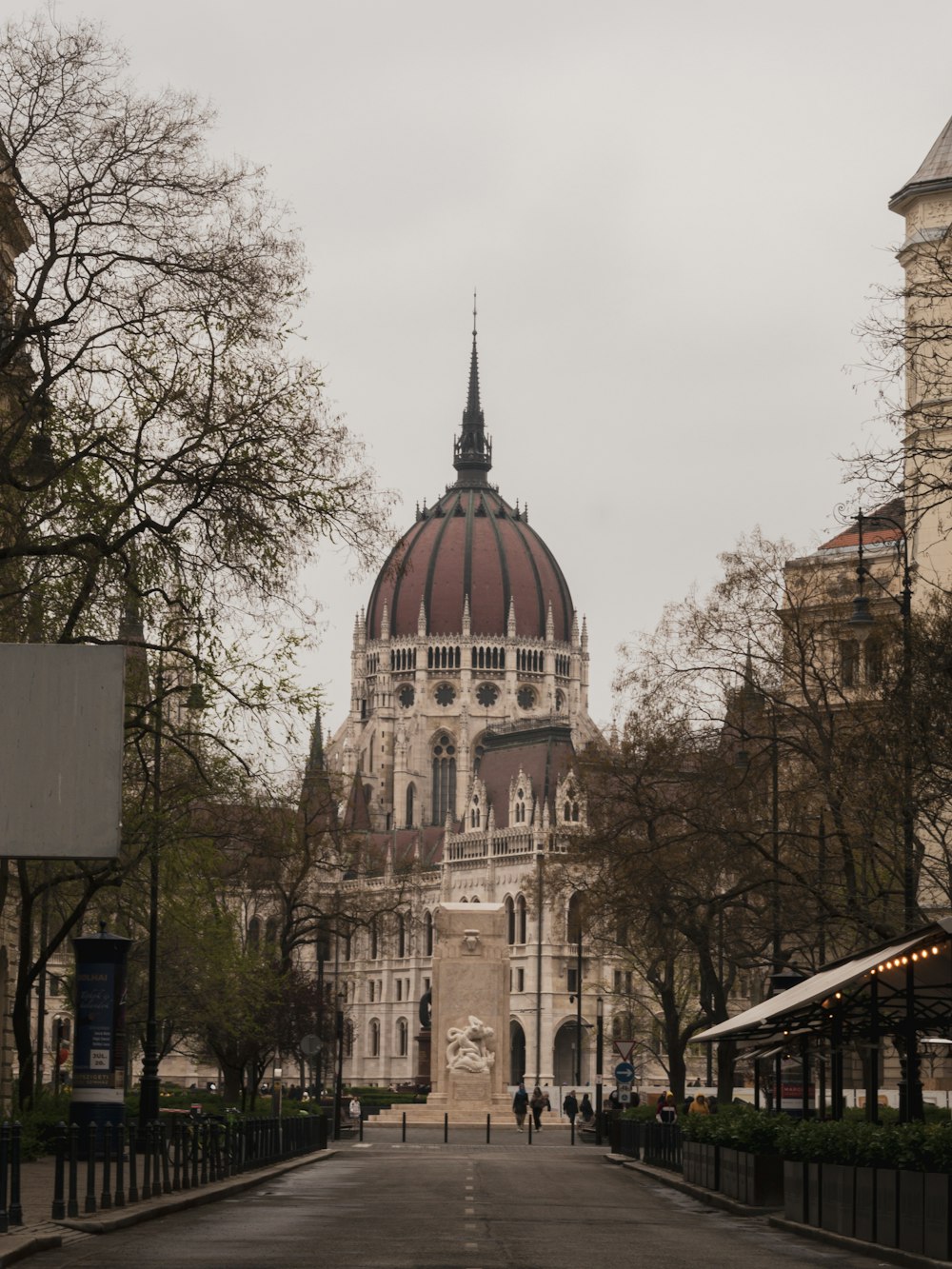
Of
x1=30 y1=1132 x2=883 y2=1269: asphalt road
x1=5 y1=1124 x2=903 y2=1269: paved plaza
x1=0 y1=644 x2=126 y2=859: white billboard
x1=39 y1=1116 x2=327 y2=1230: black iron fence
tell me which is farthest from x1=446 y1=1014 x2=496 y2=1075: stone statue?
x1=0 y1=644 x2=126 y2=859: white billboard

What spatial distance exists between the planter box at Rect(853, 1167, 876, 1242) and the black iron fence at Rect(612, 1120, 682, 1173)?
1936cm

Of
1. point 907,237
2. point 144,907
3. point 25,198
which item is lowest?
point 144,907

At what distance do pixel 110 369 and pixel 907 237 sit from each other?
114 feet

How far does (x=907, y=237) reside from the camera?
60.3m

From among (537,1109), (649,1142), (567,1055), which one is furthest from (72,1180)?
(567,1055)

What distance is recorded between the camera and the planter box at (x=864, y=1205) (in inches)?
905

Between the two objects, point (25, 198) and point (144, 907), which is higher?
point (25, 198)

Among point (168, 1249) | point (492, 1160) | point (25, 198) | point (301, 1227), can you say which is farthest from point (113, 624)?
point (492, 1160)

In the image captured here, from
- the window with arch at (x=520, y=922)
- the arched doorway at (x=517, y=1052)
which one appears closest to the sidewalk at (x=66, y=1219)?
the arched doorway at (x=517, y=1052)

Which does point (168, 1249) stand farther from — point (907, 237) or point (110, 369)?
point (907, 237)

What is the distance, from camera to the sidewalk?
20.3 m

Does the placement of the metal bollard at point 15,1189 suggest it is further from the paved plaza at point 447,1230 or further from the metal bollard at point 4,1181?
the paved plaza at point 447,1230

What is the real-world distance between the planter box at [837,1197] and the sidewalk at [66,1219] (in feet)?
23.6

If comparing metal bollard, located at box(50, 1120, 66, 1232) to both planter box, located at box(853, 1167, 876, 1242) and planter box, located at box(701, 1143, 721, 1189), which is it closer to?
planter box, located at box(853, 1167, 876, 1242)
